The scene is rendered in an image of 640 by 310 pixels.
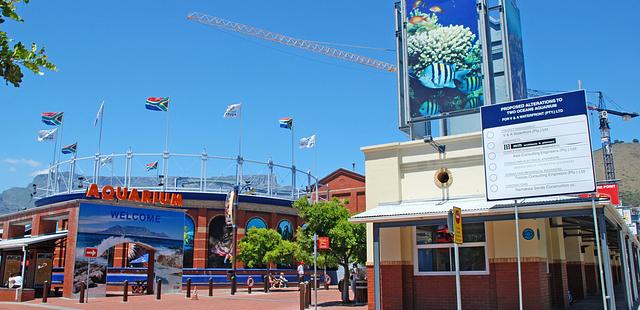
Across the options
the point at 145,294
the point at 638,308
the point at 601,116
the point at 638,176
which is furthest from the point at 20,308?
the point at 638,176

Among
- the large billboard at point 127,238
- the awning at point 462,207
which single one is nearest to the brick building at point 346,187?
the large billboard at point 127,238

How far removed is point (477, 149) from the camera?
698 inches

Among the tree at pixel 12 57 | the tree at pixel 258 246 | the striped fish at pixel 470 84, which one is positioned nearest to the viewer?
the tree at pixel 12 57

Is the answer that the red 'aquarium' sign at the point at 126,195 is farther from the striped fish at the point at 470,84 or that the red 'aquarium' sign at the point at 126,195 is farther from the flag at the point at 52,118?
the striped fish at the point at 470,84

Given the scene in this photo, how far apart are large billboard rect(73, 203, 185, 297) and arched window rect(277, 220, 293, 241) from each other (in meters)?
18.4

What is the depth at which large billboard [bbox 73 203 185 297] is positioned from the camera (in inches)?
1214

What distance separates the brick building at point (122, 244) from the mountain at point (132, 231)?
2.56 ft

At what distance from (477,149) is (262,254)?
93.1ft

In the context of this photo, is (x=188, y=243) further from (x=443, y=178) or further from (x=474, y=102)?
(x=443, y=178)

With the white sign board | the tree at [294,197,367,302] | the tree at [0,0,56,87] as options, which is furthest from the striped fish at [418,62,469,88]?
the tree at [0,0,56,87]

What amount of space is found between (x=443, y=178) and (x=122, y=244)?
121ft

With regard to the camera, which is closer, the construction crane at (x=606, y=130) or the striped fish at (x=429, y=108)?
the striped fish at (x=429, y=108)

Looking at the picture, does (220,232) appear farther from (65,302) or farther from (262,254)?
(65,302)

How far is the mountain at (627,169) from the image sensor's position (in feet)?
492
